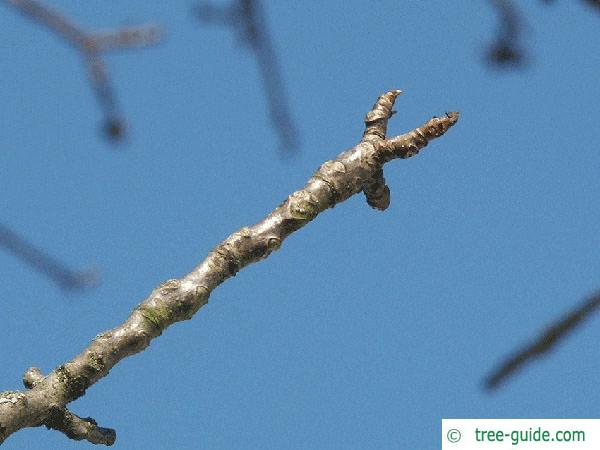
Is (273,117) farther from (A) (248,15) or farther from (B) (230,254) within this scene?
(B) (230,254)

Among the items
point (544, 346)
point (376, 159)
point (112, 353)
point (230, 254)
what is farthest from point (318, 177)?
point (544, 346)

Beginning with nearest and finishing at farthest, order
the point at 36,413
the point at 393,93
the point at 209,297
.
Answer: the point at 36,413 → the point at 209,297 → the point at 393,93

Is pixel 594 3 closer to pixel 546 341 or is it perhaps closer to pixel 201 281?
pixel 546 341

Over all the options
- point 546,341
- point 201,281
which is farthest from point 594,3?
point 201,281

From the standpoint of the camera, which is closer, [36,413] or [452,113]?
→ [36,413]

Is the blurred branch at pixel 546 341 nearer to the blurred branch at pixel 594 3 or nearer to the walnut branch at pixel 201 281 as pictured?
the blurred branch at pixel 594 3
